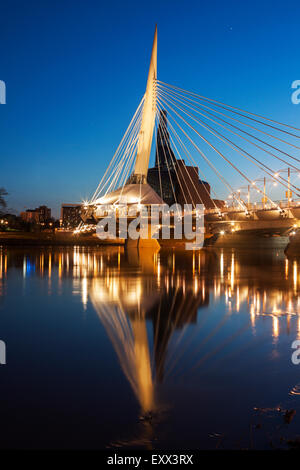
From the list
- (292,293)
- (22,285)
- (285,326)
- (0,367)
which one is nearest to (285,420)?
(0,367)

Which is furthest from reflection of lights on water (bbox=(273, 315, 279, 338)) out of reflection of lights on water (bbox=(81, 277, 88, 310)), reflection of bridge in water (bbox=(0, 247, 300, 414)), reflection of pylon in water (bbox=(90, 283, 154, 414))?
reflection of lights on water (bbox=(81, 277, 88, 310))

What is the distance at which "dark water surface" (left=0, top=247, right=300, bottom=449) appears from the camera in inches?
163

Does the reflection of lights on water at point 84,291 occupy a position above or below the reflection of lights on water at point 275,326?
below

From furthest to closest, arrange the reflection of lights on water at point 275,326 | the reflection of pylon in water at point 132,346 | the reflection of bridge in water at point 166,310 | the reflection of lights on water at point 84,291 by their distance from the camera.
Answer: the reflection of lights on water at point 84,291 → the reflection of lights on water at point 275,326 → the reflection of bridge in water at point 166,310 → the reflection of pylon in water at point 132,346

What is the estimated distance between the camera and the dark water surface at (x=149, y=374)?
414cm

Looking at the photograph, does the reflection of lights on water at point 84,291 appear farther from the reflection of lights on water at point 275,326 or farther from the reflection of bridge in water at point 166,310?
the reflection of lights on water at point 275,326

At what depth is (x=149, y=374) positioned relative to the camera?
5789mm

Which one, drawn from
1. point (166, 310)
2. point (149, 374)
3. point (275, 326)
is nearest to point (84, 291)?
point (166, 310)

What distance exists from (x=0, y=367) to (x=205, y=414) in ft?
10.3

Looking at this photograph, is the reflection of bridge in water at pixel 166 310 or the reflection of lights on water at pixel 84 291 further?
the reflection of lights on water at pixel 84 291

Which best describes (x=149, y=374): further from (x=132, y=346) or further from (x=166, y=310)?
(x=166, y=310)

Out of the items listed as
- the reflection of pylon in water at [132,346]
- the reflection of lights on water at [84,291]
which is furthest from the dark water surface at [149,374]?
the reflection of lights on water at [84,291]

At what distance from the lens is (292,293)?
14242 mm
